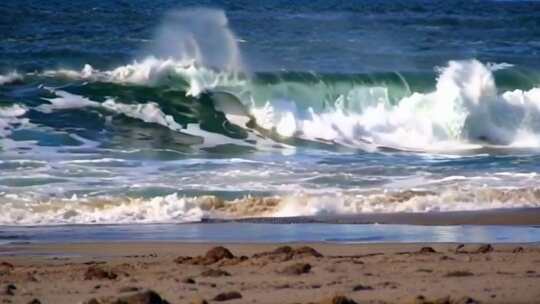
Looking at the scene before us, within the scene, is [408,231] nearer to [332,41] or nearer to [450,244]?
[450,244]

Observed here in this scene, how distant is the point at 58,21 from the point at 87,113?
1353 cm

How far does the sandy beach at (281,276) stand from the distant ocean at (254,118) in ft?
12.9

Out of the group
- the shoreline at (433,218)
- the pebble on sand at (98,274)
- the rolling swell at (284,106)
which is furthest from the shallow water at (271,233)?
the rolling swell at (284,106)

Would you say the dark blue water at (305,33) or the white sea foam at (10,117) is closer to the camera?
the white sea foam at (10,117)

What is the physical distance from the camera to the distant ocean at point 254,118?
15.0 meters

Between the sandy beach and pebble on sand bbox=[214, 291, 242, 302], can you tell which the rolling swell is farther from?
pebble on sand bbox=[214, 291, 242, 302]

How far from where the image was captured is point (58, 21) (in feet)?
114

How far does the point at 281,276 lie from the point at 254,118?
14108mm

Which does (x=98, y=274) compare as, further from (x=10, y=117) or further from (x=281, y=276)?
(x=10, y=117)

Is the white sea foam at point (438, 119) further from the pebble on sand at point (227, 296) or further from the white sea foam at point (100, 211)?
the pebble on sand at point (227, 296)

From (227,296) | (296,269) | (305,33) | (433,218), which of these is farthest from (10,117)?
(305,33)

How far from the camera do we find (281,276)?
8.71 metres

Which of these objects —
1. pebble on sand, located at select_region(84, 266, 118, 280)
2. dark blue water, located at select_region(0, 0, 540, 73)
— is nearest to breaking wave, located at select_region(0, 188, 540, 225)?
pebble on sand, located at select_region(84, 266, 118, 280)

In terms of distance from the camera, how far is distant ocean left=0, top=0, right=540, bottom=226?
1500 cm
